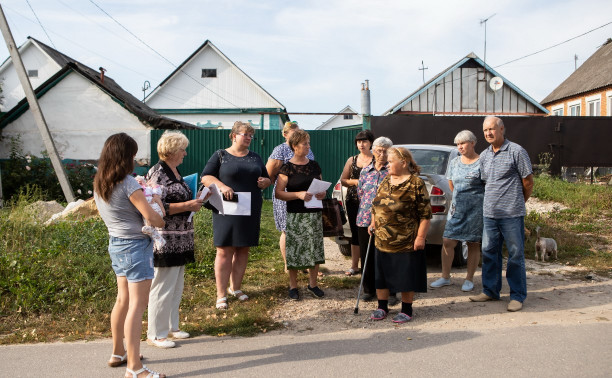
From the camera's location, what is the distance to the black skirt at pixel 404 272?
179 inches

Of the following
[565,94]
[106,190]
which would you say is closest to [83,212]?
[106,190]

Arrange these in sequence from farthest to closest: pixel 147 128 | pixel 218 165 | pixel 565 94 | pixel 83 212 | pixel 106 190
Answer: pixel 565 94, pixel 147 128, pixel 83 212, pixel 218 165, pixel 106 190

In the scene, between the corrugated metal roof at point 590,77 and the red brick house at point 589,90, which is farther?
the corrugated metal roof at point 590,77

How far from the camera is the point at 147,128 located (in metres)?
15.9

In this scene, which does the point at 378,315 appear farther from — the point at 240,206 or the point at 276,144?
the point at 276,144

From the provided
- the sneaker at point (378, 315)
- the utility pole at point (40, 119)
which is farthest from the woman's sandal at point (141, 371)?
the utility pole at point (40, 119)

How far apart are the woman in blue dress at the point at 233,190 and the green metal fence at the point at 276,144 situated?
885cm

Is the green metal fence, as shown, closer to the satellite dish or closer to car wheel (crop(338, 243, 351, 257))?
car wheel (crop(338, 243, 351, 257))

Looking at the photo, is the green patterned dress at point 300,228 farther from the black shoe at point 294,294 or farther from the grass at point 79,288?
the grass at point 79,288

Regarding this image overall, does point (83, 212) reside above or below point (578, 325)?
above

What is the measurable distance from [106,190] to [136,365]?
1196 millimetres

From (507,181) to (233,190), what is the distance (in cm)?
278

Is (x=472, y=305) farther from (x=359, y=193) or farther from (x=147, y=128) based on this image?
(x=147, y=128)

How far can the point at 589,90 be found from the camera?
24672mm
